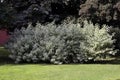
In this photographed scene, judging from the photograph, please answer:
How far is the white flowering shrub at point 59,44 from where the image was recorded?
20.0 metres

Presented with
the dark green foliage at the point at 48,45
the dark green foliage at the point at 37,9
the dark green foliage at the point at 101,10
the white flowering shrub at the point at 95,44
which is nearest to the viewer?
the dark green foliage at the point at 48,45

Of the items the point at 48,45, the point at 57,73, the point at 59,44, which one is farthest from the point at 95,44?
the point at 57,73

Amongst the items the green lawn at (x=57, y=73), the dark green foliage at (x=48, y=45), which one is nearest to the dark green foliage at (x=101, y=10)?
the dark green foliage at (x=48, y=45)

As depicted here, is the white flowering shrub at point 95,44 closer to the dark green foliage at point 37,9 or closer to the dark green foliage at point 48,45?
the dark green foliage at point 48,45

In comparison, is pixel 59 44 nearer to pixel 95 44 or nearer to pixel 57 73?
pixel 95 44

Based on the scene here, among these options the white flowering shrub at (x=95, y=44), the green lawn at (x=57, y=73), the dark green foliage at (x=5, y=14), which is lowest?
the green lawn at (x=57, y=73)

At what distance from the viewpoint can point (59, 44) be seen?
20.2 metres

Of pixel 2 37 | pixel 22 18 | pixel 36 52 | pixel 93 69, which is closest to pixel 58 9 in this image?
pixel 22 18

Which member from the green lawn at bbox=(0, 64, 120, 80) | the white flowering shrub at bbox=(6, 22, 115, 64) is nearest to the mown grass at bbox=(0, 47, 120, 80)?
the green lawn at bbox=(0, 64, 120, 80)

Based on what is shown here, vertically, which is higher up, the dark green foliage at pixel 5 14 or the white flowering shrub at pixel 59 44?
the dark green foliage at pixel 5 14

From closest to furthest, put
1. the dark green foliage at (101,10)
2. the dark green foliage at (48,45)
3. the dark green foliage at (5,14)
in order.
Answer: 1. the dark green foliage at (48,45)
2. the dark green foliage at (5,14)
3. the dark green foliage at (101,10)

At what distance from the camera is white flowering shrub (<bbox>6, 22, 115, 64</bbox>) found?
2002cm

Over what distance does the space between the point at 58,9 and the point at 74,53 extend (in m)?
6.09

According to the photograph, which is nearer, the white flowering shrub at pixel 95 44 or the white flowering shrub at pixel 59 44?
the white flowering shrub at pixel 59 44
